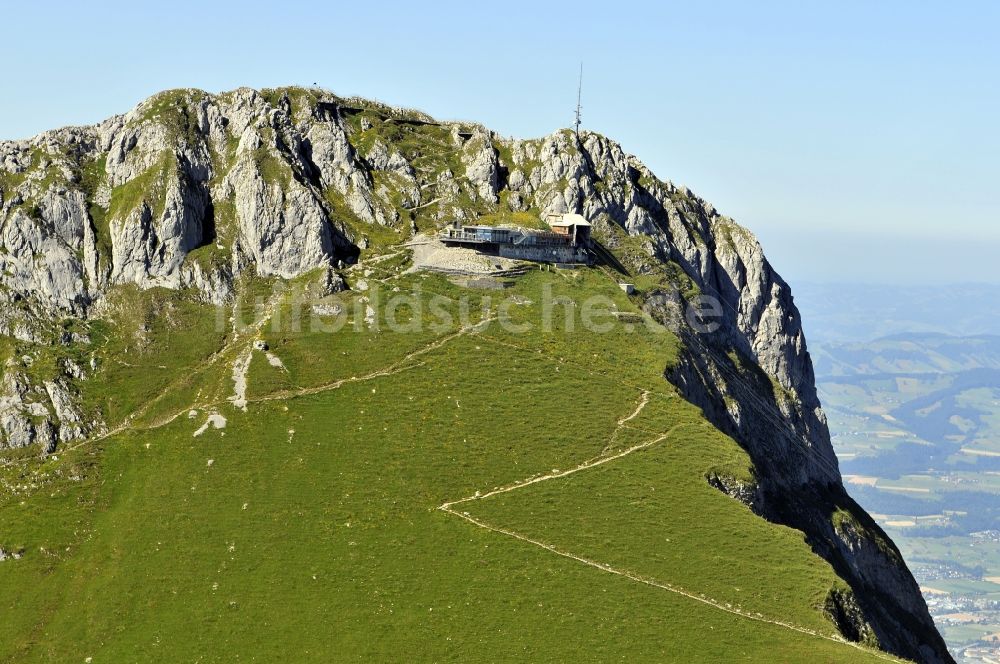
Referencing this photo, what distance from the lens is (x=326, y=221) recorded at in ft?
469

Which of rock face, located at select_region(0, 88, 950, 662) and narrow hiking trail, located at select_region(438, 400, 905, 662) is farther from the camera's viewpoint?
rock face, located at select_region(0, 88, 950, 662)

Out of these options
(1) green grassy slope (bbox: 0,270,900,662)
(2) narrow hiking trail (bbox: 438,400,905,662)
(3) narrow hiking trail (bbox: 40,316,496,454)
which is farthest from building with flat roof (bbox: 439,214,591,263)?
(2) narrow hiking trail (bbox: 438,400,905,662)

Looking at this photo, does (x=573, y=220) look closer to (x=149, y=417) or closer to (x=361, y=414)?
(x=361, y=414)

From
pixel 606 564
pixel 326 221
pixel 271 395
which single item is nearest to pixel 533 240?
pixel 326 221

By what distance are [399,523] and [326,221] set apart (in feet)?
186

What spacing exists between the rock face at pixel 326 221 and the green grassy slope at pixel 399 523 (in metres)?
10.4

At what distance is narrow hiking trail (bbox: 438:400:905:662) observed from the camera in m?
94.4

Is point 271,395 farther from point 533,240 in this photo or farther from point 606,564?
point 533,240

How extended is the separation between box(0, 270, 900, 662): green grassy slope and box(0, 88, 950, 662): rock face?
10.4 m

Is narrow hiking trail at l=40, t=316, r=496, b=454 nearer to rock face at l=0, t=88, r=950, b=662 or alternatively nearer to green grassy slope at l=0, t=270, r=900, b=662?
green grassy slope at l=0, t=270, r=900, b=662

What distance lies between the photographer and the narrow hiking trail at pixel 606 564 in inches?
3718

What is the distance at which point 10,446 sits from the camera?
116 metres

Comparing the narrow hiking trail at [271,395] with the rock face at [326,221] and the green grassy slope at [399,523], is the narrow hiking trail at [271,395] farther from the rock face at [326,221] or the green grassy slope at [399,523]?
the rock face at [326,221]

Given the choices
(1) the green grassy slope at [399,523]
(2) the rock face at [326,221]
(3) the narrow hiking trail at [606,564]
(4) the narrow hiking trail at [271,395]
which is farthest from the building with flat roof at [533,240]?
(3) the narrow hiking trail at [606,564]
